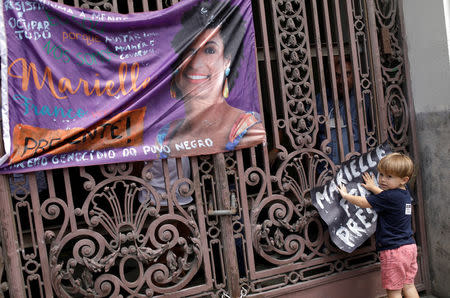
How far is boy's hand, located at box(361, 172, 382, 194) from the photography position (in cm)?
314

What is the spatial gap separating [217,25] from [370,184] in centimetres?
169

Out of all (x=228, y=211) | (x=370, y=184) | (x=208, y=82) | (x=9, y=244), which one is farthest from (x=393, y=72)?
(x=9, y=244)

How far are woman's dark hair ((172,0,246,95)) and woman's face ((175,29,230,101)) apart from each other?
42mm

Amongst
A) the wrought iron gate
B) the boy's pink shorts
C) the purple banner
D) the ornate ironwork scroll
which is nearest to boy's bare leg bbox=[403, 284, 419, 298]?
the boy's pink shorts

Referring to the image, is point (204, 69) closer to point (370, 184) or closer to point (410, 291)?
point (370, 184)

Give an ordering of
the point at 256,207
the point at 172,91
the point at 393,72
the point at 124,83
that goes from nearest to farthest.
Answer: the point at 124,83, the point at 172,91, the point at 256,207, the point at 393,72

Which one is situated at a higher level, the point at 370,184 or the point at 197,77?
the point at 197,77

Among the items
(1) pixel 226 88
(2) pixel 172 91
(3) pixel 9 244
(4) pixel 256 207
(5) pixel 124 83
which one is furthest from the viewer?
(4) pixel 256 207

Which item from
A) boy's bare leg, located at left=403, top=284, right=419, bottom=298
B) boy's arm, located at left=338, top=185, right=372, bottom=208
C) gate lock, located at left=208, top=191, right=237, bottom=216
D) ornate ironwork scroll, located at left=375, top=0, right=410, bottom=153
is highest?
ornate ironwork scroll, located at left=375, top=0, right=410, bottom=153

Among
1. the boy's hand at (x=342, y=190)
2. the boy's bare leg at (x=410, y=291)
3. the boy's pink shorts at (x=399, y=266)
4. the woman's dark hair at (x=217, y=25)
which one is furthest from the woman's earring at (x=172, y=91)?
the boy's bare leg at (x=410, y=291)

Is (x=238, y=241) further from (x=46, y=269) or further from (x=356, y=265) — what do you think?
(x=46, y=269)

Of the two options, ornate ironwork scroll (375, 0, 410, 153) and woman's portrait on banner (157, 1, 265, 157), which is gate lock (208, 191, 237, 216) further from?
ornate ironwork scroll (375, 0, 410, 153)

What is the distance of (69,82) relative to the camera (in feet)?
8.88

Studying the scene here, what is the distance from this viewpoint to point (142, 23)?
9.28 ft
